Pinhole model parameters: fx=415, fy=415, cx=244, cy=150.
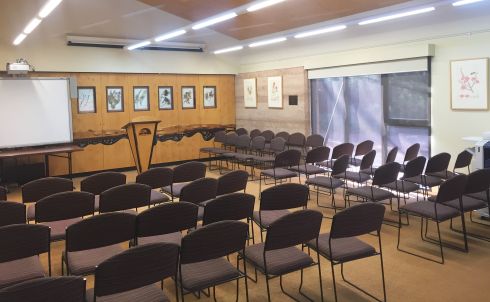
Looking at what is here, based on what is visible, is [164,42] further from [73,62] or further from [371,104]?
[371,104]

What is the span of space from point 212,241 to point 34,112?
7.56 metres

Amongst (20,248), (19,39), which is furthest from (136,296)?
(19,39)

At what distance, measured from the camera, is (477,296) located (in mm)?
3664

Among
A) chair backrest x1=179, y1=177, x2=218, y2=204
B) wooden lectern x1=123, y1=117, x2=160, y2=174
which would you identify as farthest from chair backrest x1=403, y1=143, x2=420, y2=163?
wooden lectern x1=123, y1=117, x2=160, y2=174

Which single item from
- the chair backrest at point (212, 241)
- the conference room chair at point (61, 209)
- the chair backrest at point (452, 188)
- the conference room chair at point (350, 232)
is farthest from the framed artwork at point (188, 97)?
the chair backrest at point (212, 241)

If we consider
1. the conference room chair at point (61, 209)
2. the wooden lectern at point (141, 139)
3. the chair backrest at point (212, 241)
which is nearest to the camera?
the chair backrest at point (212, 241)

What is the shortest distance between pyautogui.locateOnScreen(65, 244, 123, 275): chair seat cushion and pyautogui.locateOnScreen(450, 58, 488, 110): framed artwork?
5.91m

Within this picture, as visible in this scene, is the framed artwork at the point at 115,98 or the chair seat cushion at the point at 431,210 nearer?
the chair seat cushion at the point at 431,210

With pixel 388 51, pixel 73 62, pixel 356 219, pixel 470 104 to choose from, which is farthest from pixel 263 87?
pixel 356 219

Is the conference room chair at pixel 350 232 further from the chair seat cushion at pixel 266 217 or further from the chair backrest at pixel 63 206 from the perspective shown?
the chair backrest at pixel 63 206

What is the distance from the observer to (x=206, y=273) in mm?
3143

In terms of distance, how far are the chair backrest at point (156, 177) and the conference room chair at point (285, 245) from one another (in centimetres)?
242

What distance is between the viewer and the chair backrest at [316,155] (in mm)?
7234

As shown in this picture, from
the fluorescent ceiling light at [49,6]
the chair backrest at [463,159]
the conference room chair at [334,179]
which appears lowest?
the conference room chair at [334,179]
